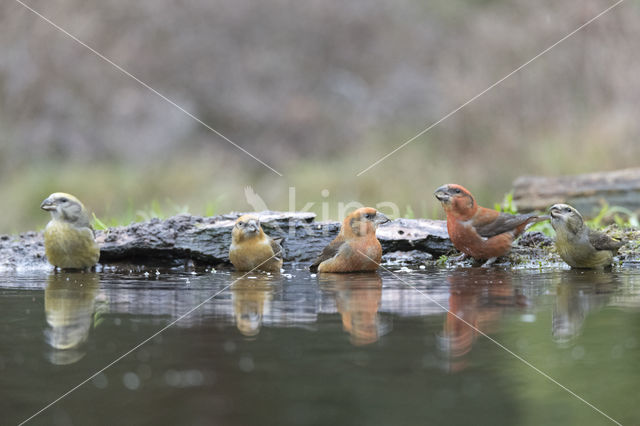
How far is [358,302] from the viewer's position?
164 inches

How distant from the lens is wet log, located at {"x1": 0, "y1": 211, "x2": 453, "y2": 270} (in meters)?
6.61

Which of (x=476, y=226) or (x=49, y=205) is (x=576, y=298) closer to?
(x=476, y=226)

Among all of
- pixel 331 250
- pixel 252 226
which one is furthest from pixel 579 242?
pixel 252 226

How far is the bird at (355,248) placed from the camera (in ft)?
19.4

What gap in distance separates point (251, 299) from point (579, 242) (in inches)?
110

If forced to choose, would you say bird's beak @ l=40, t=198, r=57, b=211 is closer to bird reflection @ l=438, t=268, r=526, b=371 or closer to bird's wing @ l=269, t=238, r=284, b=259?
bird's wing @ l=269, t=238, r=284, b=259

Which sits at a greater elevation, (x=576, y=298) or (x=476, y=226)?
(x=476, y=226)


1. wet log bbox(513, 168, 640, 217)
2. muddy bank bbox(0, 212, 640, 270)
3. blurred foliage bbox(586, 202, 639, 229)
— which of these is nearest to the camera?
muddy bank bbox(0, 212, 640, 270)

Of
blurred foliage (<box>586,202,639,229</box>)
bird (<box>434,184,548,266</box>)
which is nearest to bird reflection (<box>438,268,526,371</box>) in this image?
bird (<box>434,184,548,266</box>)

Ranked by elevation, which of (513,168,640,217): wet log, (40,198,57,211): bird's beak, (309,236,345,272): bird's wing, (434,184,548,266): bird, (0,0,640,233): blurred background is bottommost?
(309,236,345,272): bird's wing

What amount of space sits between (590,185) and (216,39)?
49.7ft

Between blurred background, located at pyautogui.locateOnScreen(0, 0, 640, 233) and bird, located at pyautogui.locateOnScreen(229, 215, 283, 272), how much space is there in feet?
9.38

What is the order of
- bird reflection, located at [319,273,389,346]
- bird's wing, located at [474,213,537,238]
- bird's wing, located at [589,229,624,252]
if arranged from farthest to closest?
bird's wing, located at [474,213,537,238] → bird's wing, located at [589,229,624,252] → bird reflection, located at [319,273,389,346]

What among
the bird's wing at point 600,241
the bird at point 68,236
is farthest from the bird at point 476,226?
the bird at point 68,236
